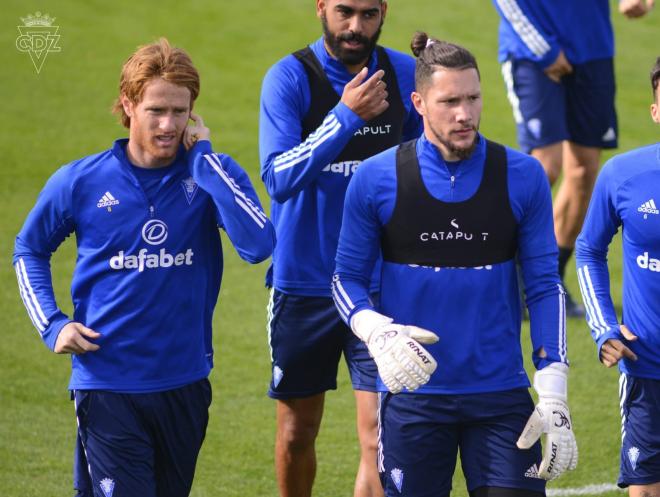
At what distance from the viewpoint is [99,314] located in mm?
5793

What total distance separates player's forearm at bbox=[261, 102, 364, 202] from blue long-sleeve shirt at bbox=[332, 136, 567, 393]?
18.8 inches

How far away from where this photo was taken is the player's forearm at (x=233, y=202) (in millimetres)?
5719

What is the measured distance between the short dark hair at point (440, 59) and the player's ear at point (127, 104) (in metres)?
1.13

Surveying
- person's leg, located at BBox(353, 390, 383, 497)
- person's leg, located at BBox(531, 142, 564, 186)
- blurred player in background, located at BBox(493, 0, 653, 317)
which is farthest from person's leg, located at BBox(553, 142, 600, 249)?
person's leg, located at BBox(353, 390, 383, 497)

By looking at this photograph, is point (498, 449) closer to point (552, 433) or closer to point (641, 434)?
point (552, 433)

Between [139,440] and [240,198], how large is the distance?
102 cm

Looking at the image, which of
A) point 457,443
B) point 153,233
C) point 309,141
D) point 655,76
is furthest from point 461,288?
point 655,76

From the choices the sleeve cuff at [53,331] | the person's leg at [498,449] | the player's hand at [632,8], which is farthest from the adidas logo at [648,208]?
the player's hand at [632,8]

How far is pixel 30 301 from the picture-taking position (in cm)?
584

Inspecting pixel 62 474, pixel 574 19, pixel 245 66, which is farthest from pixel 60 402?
pixel 245 66

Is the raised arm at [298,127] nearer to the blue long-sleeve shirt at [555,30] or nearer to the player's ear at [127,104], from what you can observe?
the player's ear at [127,104]

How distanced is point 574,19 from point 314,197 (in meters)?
4.59

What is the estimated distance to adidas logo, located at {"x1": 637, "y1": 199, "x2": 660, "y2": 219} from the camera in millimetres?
6008

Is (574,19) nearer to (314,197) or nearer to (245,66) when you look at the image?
(314,197)
